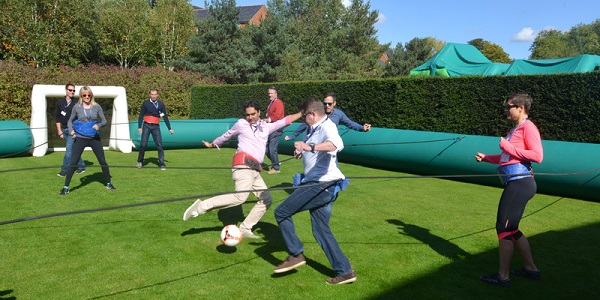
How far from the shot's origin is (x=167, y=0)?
38281 mm

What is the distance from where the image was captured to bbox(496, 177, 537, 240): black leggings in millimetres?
4695

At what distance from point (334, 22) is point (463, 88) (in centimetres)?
5073

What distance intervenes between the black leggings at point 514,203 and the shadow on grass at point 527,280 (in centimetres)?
60

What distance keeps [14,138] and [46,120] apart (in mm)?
1129

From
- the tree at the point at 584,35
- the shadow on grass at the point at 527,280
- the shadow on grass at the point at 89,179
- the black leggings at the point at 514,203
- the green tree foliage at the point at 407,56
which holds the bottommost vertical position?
the shadow on grass at the point at 89,179

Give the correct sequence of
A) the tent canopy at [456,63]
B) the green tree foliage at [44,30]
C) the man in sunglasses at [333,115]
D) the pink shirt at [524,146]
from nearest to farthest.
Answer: the pink shirt at [524,146]
the man in sunglasses at [333,115]
the tent canopy at [456,63]
the green tree foliage at [44,30]

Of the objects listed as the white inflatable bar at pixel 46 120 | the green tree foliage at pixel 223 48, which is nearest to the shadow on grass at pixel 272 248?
the white inflatable bar at pixel 46 120

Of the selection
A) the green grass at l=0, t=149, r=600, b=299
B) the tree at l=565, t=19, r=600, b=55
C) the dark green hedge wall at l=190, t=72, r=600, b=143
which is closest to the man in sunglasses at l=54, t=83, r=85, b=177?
the green grass at l=0, t=149, r=600, b=299

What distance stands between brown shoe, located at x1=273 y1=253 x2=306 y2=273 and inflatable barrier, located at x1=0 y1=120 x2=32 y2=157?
1053 centimetres

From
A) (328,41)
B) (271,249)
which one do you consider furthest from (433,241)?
(328,41)

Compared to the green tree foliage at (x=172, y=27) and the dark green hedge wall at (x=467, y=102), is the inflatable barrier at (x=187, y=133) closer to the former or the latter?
the dark green hedge wall at (x=467, y=102)

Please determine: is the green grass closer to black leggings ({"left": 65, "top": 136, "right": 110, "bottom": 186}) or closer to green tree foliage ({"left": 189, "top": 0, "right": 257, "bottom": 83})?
black leggings ({"left": 65, "top": 136, "right": 110, "bottom": 186})

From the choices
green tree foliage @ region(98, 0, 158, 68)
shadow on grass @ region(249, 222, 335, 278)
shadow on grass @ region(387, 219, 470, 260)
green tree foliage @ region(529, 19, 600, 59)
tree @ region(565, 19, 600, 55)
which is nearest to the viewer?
shadow on grass @ region(249, 222, 335, 278)

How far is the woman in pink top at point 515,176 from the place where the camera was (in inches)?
184
